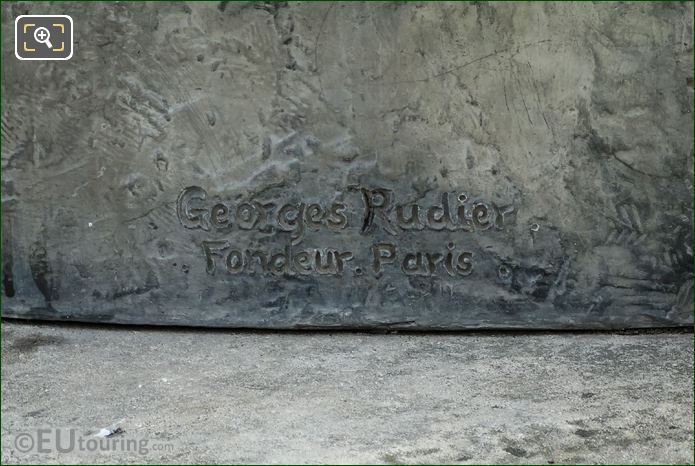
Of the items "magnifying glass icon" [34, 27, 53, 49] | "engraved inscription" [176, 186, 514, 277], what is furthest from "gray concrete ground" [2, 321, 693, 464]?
"magnifying glass icon" [34, 27, 53, 49]

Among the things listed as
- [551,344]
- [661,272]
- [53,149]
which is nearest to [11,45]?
[53,149]

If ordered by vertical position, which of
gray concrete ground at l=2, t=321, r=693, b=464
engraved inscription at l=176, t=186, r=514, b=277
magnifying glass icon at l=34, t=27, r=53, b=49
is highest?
magnifying glass icon at l=34, t=27, r=53, b=49

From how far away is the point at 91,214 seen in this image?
360 centimetres

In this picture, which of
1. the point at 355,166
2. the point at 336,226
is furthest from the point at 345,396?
the point at 355,166

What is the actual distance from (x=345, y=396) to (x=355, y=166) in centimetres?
97

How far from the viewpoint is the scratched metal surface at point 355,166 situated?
342 centimetres

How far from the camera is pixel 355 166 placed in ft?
11.5

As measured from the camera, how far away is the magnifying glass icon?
3.48m

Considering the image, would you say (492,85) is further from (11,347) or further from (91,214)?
(11,347)

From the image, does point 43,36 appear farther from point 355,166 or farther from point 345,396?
point 345,396

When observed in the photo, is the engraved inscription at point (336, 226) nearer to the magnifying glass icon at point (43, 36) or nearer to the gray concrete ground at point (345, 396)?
the gray concrete ground at point (345, 396)

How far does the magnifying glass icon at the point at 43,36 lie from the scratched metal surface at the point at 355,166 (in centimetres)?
9

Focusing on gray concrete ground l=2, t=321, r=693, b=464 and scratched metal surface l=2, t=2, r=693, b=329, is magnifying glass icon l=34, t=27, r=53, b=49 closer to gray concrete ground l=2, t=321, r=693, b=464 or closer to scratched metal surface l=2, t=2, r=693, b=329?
scratched metal surface l=2, t=2, r=693, b=329

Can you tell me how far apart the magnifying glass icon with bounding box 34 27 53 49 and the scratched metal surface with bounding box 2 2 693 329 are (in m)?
0.09
